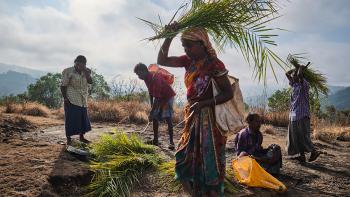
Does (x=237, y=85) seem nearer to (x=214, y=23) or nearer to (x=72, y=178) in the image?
(x=214, y=23)

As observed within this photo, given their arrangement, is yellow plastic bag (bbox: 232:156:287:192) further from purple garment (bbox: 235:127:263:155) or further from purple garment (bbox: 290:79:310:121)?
purple garment (bbox: 290:79:310:121)

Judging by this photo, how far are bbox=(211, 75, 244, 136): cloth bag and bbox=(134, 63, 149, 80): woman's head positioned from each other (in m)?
3.29

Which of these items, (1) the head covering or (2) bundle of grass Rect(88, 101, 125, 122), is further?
(2) bundle of grass Rect(88, 101, 125, 122)

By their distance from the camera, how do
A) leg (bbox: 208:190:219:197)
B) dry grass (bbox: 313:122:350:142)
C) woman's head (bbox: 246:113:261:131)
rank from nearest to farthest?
leg (bbox: 208:190:219:197)
woman's head (bbox: 246:113:261:131)
dry grass (bbox: 313:122:350:142)

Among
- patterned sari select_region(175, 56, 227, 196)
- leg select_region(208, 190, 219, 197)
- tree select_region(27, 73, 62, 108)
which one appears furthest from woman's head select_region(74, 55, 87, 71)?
tree select_region(27, 73, 62, 108)

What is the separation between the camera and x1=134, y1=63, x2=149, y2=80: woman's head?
6227 mm

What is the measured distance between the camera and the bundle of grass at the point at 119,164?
13.5 ft

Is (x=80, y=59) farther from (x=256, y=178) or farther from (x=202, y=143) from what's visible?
(x=202, y=143)

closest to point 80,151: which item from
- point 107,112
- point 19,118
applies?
point 19,118

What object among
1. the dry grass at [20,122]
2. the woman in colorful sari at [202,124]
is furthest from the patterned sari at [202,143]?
the dry grass at [20,122]

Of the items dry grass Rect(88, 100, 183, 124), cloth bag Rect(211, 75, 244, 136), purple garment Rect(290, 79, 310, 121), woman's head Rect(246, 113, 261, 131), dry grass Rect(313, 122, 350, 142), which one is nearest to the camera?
cloth bag Rect(211, 75, 244, 136)

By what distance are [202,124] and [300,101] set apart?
3.46 meters

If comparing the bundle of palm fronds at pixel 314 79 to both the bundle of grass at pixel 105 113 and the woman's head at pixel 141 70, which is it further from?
the bundle of grass at pixel 105 113

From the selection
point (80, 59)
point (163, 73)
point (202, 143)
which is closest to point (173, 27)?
point (202, 143)
